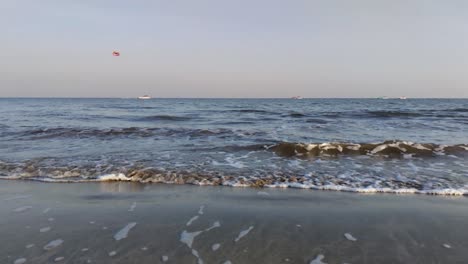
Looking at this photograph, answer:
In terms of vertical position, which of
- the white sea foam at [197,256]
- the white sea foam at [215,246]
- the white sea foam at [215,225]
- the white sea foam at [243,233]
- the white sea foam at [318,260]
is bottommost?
the white sea foam at [215,225]

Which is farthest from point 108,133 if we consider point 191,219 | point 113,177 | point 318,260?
point 318,260

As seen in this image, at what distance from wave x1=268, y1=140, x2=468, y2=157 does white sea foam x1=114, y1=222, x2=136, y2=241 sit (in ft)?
20.4

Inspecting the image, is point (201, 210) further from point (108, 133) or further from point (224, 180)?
point (108, 133)

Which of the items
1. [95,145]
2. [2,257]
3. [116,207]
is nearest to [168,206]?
[116,207]

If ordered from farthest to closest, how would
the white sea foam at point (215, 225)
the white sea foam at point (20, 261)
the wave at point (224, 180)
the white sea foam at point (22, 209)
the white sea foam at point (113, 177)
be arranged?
the white sea foam at point (113, 177)
the wave at point (224, 180)
the white sea foam at point (22, 209)
the white sea foam at point (215, 225)
the white sea foam at point (20, 261)

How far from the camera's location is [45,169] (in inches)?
291

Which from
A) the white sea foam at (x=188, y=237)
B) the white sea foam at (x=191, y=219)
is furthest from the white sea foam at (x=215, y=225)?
the white sea foam at (x=191, y=219)

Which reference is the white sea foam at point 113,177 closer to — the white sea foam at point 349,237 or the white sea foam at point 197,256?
the white sea foam at point 197,256

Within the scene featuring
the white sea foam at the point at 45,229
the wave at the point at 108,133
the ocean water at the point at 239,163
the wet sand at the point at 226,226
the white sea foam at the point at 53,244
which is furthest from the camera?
the wave at the point at 108,133

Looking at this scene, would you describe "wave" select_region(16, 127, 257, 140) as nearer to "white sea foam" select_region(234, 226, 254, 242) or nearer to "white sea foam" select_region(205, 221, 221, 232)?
"white sea foam" select_region(205, 221, 221, 232)

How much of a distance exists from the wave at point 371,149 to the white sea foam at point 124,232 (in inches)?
245

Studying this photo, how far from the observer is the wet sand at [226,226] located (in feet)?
11.1

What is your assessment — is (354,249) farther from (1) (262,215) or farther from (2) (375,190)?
(2) (375,190)

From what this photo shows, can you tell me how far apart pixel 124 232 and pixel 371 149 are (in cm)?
850
